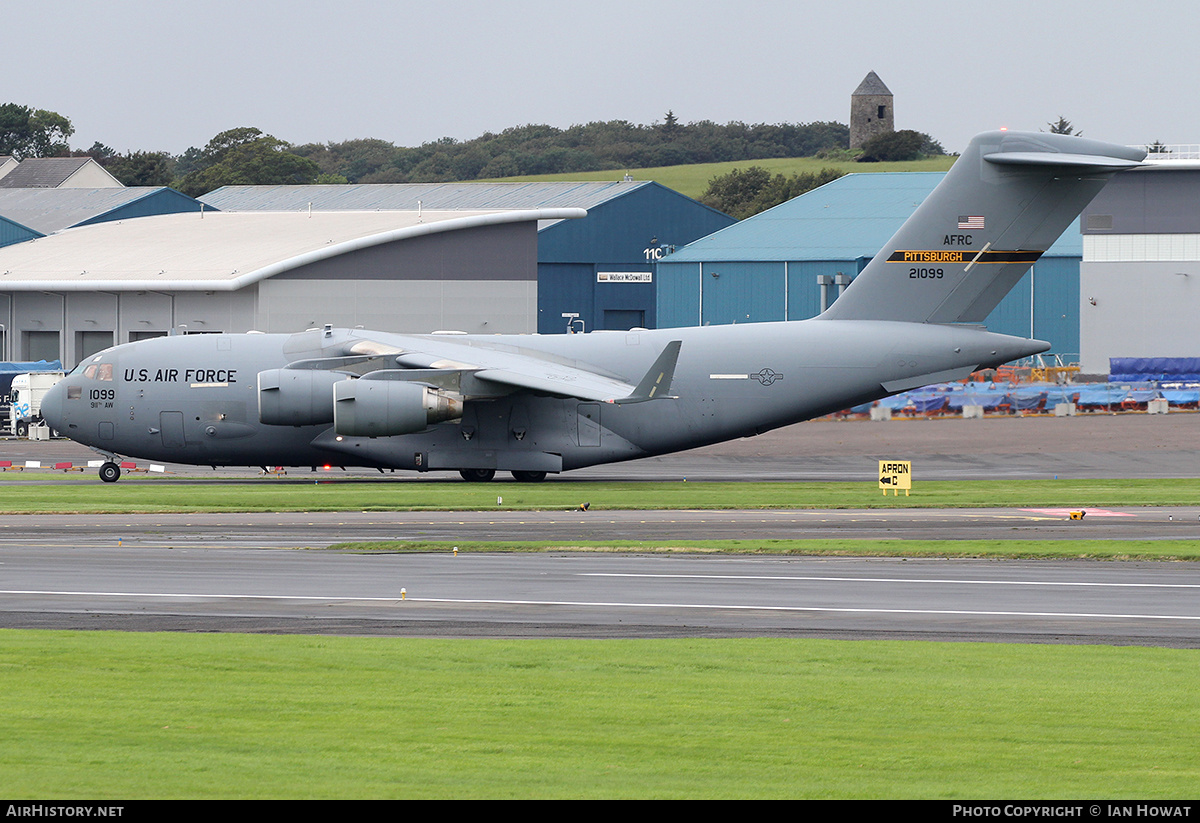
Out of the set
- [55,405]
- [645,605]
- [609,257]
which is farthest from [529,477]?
[609,257]

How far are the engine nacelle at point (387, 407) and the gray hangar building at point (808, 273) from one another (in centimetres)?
5579

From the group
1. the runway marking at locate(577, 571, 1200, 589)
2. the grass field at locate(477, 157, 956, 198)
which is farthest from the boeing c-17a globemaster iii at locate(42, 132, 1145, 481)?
the grass field at locate(477, 157, 956, 198)

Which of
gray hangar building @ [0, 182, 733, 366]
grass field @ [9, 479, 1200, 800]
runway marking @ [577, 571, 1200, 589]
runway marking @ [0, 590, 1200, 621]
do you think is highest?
gray hangar building @ [0, 182, 733, 366]

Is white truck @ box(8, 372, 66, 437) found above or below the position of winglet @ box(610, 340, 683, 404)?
below

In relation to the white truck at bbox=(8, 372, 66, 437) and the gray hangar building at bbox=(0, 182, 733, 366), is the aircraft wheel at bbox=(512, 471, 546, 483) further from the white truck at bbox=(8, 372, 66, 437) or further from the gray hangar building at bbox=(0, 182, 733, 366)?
the gray hangar building at bbox=(0, 182, 733, 366)

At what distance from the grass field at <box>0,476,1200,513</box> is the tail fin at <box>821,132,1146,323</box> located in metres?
4.71

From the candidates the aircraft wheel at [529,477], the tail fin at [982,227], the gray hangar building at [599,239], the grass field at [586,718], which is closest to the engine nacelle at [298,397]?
the aircraft wheel at [529,477]

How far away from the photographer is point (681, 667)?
14156mm

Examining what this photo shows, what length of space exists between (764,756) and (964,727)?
1948 millimetres

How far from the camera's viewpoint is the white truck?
194 feet

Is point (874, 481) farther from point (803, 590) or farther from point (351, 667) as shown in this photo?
point (351, 667)

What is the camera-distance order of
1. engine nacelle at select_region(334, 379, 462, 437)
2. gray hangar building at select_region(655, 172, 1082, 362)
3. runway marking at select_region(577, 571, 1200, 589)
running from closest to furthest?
runway marking at select_region(577, 571, 1200, 589), engine nacelle at select_region(334, 379, 462, 437), gray hangar building at select_region(655, 172, 1082, 362)

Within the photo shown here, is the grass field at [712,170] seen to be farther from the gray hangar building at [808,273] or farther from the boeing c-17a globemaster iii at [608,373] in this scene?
the boeing c-17a globemaster iii at [608,373]

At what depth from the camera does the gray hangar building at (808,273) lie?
8975 centimetres
